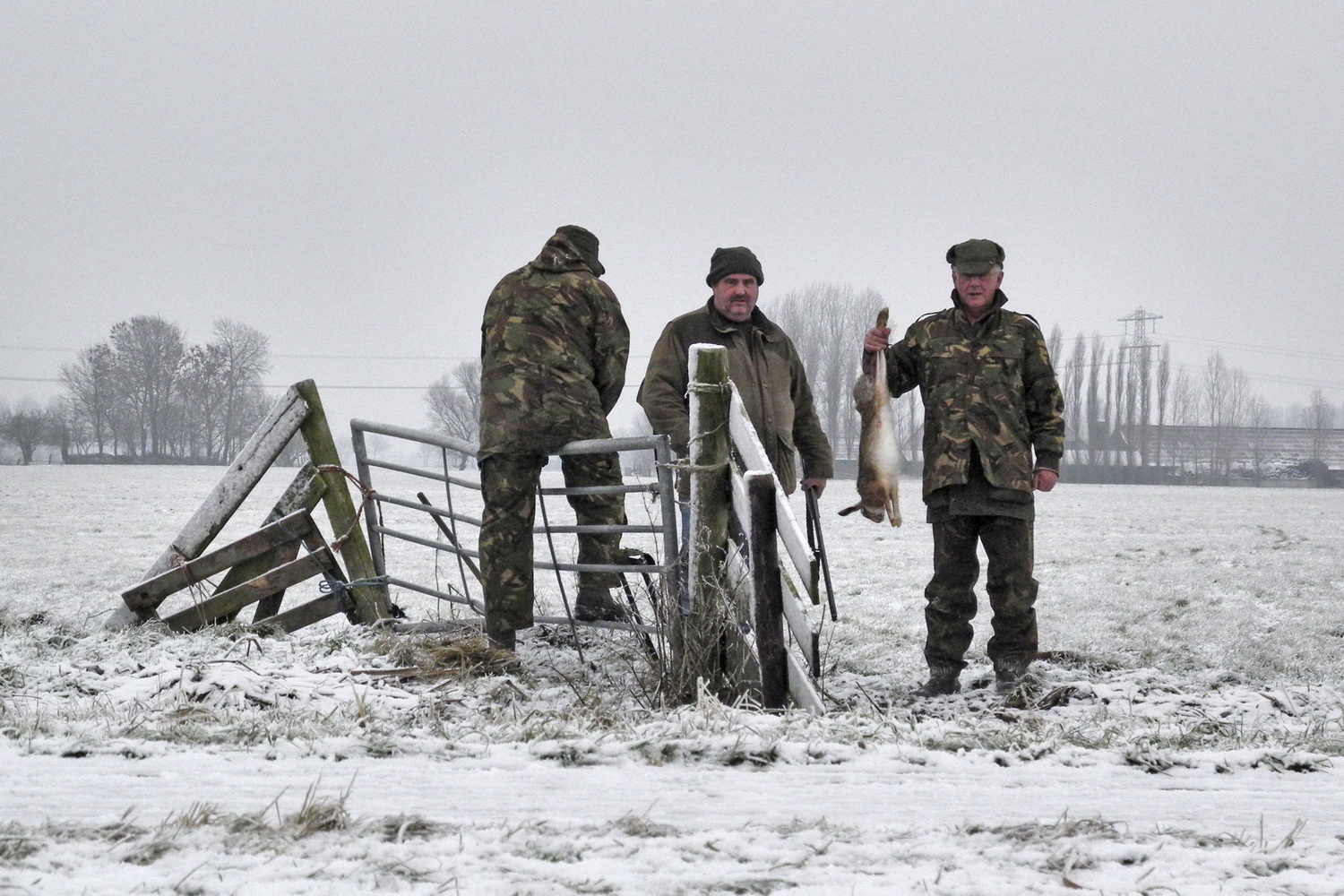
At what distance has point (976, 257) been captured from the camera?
4.93 m

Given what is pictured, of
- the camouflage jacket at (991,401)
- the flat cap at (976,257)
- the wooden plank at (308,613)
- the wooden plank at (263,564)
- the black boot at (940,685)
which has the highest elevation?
the flat cap at (976,257)

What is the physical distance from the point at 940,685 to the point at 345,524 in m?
3.27

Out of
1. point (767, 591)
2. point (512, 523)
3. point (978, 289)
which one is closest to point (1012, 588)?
point (978, 289)

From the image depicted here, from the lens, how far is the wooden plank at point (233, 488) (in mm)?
6008

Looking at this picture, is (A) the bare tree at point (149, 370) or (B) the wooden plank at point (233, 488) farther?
(A) the bare tree at point (149, 370)

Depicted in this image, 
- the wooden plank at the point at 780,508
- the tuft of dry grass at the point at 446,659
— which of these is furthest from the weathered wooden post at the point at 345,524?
the wooden plank at the point at 780,508

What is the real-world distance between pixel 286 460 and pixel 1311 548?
136 ft

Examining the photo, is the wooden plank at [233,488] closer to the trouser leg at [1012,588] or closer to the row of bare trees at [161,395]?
the trouser leg at [1012,588]

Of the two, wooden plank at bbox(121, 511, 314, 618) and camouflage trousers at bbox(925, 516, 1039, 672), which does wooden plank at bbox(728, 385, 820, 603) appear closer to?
camouflage trousers at bbox(925, 516, 1039, 672)

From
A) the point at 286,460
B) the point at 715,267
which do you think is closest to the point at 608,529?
the point at 715,267

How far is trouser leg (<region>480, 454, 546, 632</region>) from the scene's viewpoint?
5.07m

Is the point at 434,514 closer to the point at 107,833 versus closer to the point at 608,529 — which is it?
the point at 608,529

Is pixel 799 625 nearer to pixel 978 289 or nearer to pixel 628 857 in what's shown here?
pixel 628 857

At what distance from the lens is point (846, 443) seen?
2281 inches
